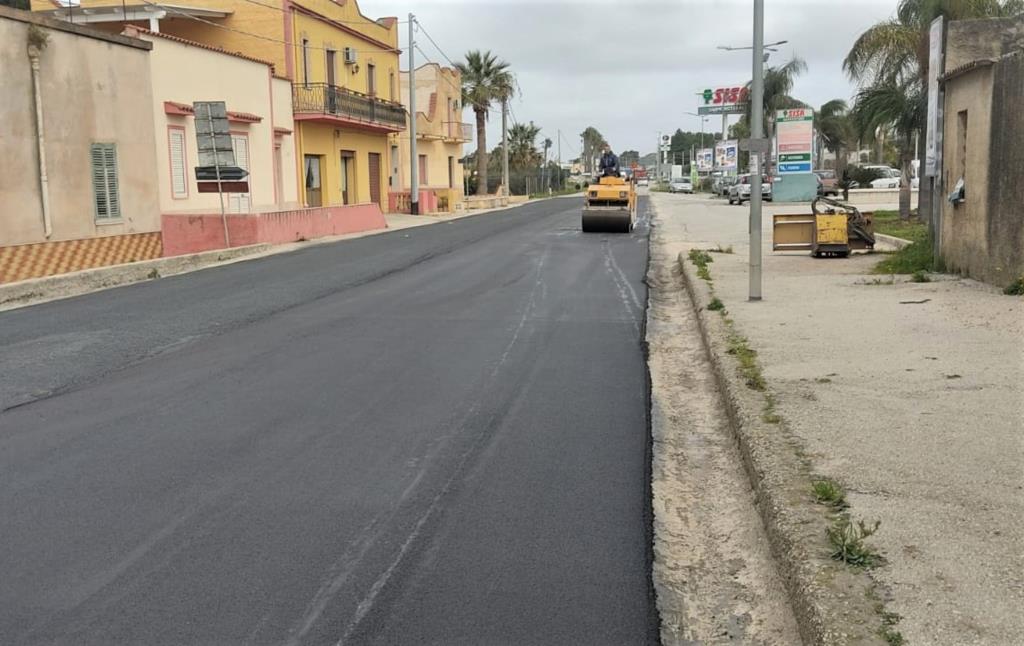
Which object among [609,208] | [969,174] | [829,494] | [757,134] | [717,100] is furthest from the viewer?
[717,100]

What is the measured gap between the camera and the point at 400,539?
5215mm

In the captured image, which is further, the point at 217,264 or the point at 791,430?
the point at 217,264

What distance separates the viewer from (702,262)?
1809cm

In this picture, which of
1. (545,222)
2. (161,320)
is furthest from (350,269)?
(545,222)

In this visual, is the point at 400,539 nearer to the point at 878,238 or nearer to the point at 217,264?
the point at 217,264

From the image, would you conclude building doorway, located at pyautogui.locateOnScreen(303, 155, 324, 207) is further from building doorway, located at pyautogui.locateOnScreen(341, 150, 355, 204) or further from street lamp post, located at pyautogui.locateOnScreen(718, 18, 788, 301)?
street lamp post, located at pyautogui.locateOnScreen(718, 18, 788, 301)

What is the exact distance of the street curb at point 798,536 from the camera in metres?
3.90

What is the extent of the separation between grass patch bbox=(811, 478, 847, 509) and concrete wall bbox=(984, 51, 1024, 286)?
861 cm

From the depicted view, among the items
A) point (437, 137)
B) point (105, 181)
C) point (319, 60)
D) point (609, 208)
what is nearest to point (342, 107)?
point (319, 60)

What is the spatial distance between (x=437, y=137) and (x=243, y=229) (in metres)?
35.0

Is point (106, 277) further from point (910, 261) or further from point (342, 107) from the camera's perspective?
point (342, 107)

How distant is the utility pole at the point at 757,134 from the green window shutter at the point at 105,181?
1375cm

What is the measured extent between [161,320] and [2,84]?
807cm

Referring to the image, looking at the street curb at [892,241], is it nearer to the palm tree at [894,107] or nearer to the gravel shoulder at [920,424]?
the palm tree at [894,107]
